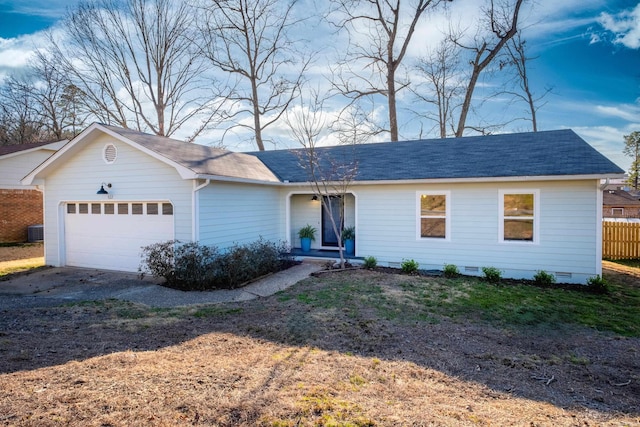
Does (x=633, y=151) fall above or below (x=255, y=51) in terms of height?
below

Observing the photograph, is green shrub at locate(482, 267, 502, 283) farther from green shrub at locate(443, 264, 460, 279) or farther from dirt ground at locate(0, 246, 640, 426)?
dirt ground at locate(0, 246, 640, 426)

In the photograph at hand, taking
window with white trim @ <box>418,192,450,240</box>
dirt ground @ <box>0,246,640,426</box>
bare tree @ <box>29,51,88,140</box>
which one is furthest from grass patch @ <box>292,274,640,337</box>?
bare tree @ <box>29,51,88,140</box>

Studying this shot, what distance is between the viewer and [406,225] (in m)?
10.8

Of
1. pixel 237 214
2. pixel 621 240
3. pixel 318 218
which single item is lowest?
pixel 621 240

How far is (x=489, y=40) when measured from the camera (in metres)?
20.0

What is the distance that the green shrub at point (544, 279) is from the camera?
29.8ft

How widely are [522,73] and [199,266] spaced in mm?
22783

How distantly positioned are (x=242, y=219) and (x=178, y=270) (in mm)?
2717

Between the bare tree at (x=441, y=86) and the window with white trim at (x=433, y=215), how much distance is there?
13393 mm

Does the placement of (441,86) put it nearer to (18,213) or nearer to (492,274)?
(492,274)

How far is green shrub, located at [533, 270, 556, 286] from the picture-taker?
9070 millimetres

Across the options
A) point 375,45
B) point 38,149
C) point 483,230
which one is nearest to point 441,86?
point 375,45

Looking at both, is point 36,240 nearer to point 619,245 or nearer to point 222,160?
point 222,160

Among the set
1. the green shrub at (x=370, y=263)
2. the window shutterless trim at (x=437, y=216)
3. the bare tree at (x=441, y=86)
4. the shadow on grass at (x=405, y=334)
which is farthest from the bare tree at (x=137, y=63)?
the shadow on grass at (x=405, y=334)
